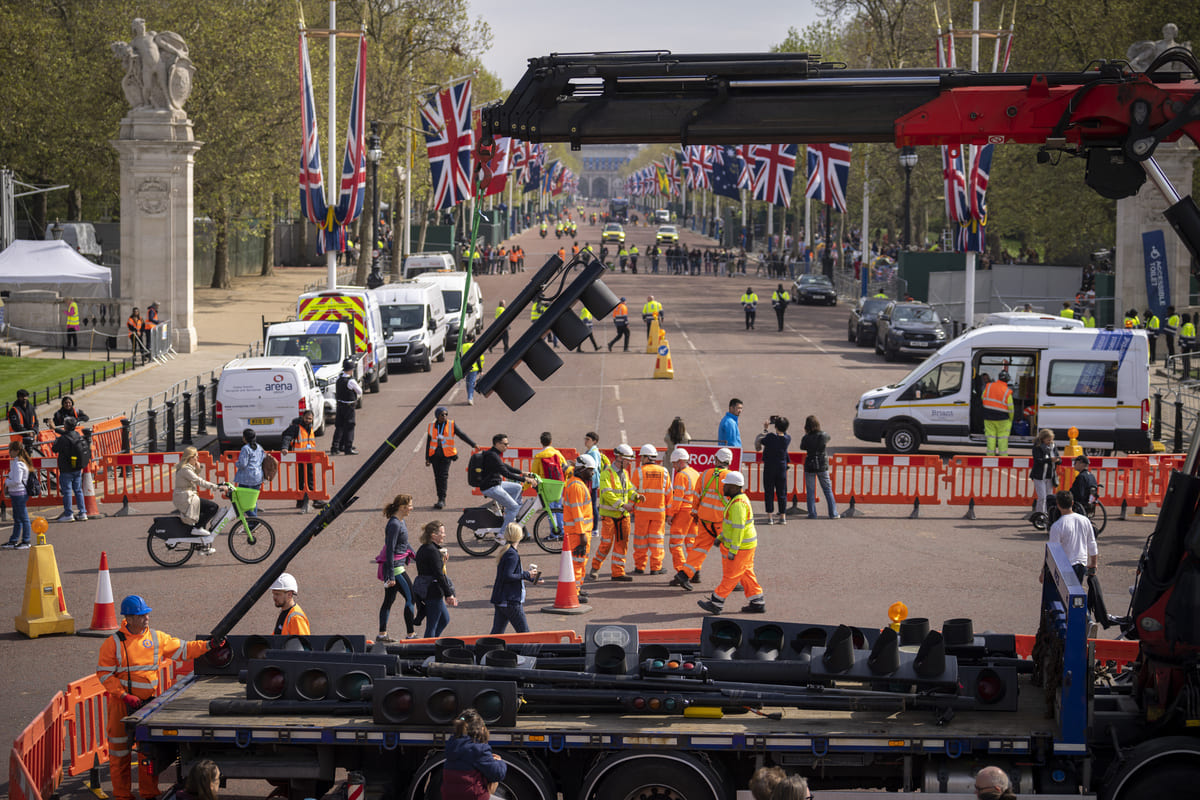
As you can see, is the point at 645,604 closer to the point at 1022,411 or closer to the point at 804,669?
the point at 804,669

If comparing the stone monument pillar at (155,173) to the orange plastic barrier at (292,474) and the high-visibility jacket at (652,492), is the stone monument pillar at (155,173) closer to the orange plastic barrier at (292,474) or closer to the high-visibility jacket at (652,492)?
the orange plastic barrier at (292,474)

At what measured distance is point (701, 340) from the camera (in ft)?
148

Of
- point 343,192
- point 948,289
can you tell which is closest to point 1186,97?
point 343,192

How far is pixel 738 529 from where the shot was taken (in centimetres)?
1453

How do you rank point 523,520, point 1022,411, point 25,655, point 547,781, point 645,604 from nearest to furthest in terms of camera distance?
point 547,781 → point 25,655 → point 645,604 → point 523,520 → point 1022,411

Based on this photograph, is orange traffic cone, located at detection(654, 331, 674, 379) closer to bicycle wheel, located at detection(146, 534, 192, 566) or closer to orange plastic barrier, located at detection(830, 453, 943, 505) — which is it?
orange plastic barrier, located at detection(830, 453, 943, 505)

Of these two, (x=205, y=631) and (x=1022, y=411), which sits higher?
(x=1022, y=411)

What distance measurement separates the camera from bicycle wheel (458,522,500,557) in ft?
59.2

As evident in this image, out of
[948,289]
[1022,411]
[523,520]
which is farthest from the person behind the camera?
[948,289]

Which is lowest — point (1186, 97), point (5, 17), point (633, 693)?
point (633, 693)

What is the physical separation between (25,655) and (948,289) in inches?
1650

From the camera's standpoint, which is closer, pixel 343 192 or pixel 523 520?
pixel 523 520

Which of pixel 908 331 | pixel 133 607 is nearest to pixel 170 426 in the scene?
pixel 133 607

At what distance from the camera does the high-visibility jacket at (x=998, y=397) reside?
23.7m
